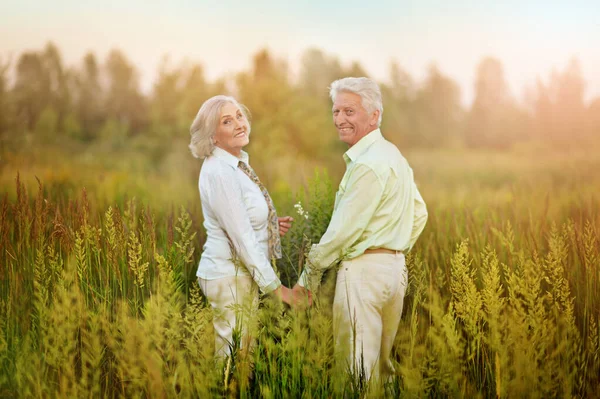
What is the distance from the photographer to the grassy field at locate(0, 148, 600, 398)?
2.68m

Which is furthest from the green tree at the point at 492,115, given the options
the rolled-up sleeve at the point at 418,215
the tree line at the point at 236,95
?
the rolled-up sleeve at the point at 418,215

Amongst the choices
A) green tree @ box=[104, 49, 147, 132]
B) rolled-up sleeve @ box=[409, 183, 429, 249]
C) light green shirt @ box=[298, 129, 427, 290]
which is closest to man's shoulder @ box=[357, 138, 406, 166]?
light green shirt @ box=[298, 129, 427, 290]

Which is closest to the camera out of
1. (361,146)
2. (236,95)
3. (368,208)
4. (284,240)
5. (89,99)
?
(368,208)

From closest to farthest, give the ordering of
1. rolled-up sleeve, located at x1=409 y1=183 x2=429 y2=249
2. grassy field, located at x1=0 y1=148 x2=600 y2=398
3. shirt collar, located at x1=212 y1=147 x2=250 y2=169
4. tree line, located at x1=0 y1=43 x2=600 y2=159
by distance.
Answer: grassy field, located at x1=0 y1=148 x2=600 y2=398 → shirt collar, located at x1=212 y1=147 x2=250 y2=169 → rolled-up sleeve, located at x1=409 y1=183 x2=429 y2=249 → tree line, located at x1=0 y1=43 x2=600 y2=159

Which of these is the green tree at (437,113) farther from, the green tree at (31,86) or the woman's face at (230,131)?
the woman's face at (230,131)

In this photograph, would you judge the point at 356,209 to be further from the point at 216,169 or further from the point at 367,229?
the point at 216,169

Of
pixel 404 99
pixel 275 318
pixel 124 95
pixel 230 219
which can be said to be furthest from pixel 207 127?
pixel 404 99

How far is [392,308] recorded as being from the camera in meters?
3.53

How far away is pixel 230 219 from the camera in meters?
3.49

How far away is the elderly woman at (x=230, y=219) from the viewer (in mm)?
3490

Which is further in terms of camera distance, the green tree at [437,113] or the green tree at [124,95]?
the green tree at [437,113]

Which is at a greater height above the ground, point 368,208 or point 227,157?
point 227,157

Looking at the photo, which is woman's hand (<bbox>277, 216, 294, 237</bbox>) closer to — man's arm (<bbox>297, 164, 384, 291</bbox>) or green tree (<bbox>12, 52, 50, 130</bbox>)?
man's arm (<bbox>297, 164, 384, 291</bbox>)

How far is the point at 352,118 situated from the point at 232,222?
0.98 m
